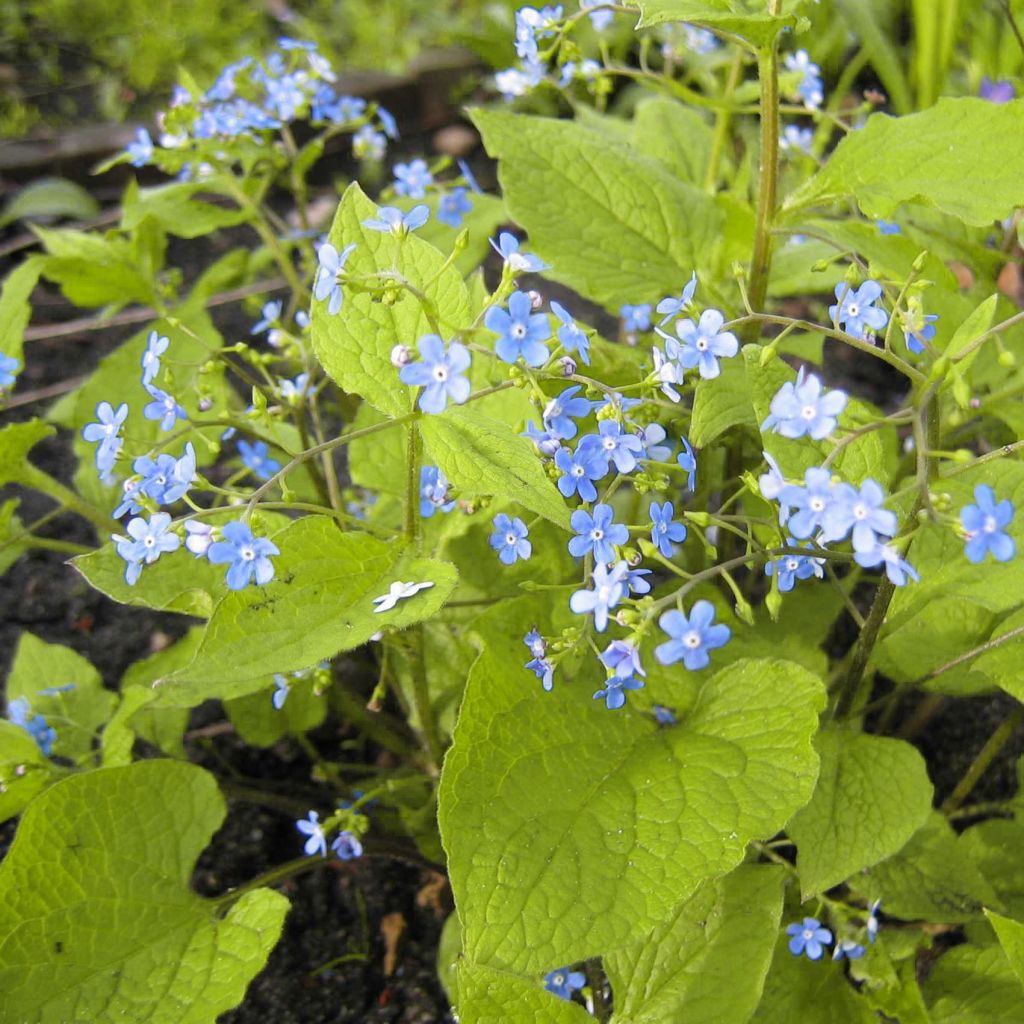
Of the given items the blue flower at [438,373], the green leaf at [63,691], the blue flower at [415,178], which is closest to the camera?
the blue flower at [438,373]

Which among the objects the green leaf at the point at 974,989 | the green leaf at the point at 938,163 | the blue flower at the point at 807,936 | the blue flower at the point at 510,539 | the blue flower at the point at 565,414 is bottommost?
the green leaf at the point at 974,989

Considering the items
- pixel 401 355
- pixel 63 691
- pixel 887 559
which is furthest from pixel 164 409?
pixel 887 559

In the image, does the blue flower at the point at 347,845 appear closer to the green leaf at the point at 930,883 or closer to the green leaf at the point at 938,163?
the green leaf at the point at 930,883

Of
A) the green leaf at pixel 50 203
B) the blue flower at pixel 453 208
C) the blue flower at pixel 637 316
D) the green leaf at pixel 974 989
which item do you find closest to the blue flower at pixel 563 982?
the green leaf at pixel 974 989

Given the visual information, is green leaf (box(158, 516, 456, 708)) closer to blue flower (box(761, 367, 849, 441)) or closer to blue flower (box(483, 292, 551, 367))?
blue flower (box(483, 292, 551, 367))

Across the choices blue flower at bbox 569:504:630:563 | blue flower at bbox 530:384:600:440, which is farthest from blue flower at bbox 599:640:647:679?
blue flower at bbox 530:384:600:440
